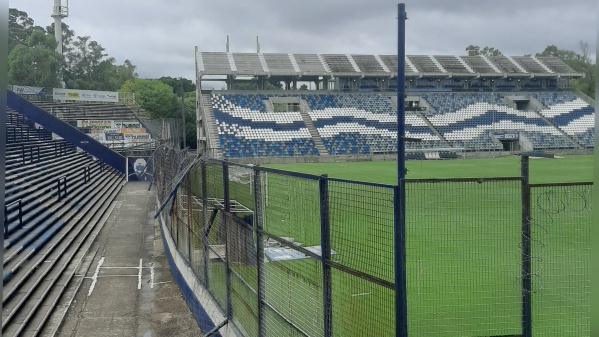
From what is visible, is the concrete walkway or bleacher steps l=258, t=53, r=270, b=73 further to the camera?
bleacher steps l=258, t=53, r=270, b=73

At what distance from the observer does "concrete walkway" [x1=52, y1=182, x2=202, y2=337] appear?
7.99 meters

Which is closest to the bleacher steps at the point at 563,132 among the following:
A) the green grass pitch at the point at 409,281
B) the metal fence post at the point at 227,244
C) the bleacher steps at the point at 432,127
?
the bleacher steps at the point at 432,127

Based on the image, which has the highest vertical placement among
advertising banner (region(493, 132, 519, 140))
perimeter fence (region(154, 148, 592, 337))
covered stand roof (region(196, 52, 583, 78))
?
covered stand roof (region(196, 52, 583, 78))

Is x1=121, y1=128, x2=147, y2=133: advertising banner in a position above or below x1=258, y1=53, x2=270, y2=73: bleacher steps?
below

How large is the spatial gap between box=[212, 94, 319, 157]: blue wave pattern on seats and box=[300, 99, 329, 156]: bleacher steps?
352 millimetres

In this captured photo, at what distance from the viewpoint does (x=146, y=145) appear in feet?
116

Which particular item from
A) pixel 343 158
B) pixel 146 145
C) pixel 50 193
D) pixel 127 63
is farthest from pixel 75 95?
pixel 127 63

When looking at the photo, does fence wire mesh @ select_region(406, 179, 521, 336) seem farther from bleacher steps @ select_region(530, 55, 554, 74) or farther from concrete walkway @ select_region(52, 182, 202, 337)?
bleacher steps @ select_region(530, 55, 554, 74)

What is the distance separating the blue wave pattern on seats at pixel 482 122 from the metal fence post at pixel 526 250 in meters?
42.9

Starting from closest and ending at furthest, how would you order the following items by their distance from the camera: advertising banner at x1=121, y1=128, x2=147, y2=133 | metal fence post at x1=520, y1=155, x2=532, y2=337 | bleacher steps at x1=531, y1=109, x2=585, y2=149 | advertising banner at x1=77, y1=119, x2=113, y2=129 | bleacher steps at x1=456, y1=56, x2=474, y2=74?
metal fence post at x1=520, y1=155, x2=532, y2=337, advertising banner at x1=77, y1=119, x2=113, y2=129, advertising banner at x1=121, y1=128, x2=147, y2=133, bleacher steps at x1=531, y1=109, x2=585, y2=149, bleacher steps at x1=456, y1=56, x2=474, y2=74

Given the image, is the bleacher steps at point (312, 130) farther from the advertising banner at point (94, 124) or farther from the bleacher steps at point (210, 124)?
the advertising banner at point (94, 124)

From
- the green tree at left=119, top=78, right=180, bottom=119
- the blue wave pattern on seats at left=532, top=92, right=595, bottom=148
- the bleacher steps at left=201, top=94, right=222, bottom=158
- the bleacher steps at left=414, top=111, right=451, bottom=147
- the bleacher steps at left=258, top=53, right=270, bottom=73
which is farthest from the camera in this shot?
the green tree at left=119, top=78, right=180, bottom=119

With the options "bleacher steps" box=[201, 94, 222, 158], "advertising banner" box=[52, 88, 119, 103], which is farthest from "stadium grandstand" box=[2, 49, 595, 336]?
"advertising banner" box=[52, 88, 119, 103]

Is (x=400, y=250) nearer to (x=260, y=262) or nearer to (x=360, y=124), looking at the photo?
(x=260, y=262)
